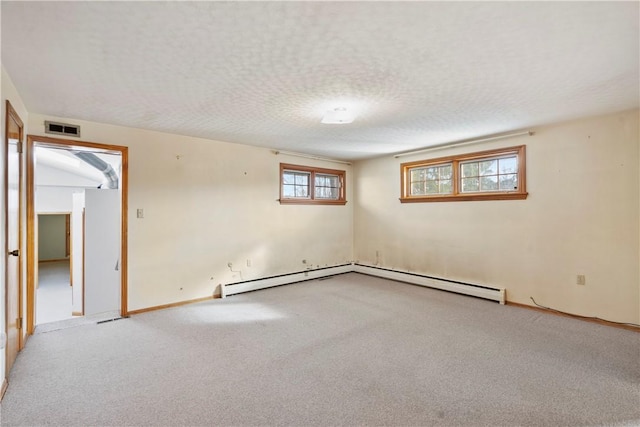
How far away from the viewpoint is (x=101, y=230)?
4504mm

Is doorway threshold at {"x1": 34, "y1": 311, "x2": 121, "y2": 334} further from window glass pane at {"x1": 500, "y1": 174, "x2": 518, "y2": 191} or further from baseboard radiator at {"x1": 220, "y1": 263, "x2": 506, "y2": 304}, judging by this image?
window glass pane at {"x1": 500, "y1": 174, "x2": 518, "y2": 191}

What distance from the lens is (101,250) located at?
4520mm

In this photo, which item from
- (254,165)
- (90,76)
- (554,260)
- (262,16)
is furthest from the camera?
(254,165)

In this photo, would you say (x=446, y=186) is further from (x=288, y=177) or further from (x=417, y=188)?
(x=288, y=177)

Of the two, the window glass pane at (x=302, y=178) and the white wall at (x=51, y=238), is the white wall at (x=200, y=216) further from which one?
the white wall at (x=51, y=238)

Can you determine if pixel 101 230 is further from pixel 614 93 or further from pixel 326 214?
pixel 614 93

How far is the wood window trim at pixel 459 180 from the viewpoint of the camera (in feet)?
13.3

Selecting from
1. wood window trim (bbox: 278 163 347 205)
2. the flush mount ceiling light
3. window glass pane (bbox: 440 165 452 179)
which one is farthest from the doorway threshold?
window glass pane (bbox: 440 165 452 179)

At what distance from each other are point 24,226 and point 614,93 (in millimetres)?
5667

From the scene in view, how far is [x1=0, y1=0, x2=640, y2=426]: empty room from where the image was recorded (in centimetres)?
188

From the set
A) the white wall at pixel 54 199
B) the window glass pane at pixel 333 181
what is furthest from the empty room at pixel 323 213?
the white wall at pixel 54 199

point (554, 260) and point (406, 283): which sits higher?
point (554, 260)

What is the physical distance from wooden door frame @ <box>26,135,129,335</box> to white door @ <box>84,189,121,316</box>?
0.78 m

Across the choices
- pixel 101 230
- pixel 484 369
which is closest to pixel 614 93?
pixel 484 369
